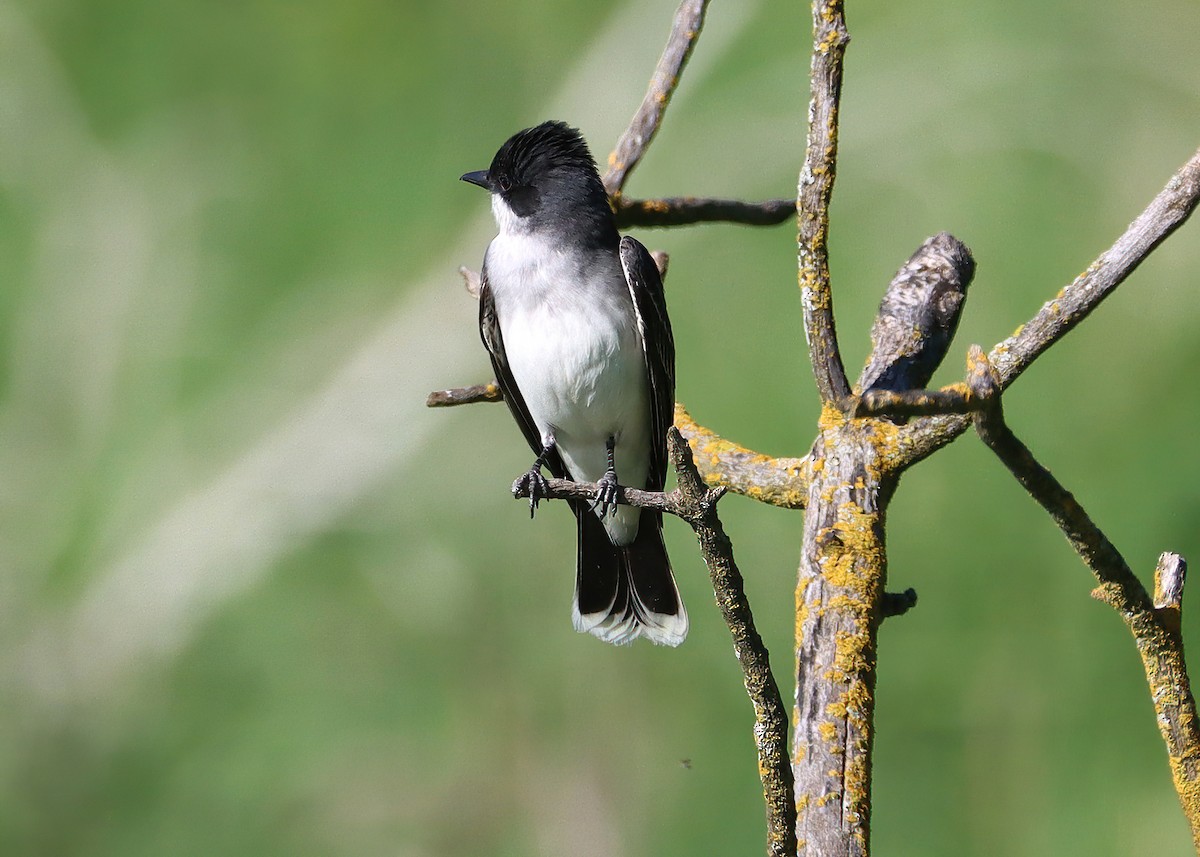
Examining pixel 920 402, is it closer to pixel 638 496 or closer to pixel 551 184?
pixel 638 496

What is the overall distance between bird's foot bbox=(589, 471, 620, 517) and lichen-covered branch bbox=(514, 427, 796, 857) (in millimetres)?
450

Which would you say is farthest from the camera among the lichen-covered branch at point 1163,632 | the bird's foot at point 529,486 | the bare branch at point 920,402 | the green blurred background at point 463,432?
the green blurred background at point 463,432

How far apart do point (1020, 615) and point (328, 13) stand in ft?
24.6

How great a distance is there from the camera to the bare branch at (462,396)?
3.91 m

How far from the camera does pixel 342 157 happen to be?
10.2 metres

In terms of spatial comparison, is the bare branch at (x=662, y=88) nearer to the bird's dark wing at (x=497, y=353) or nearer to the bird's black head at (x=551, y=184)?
the bird's black head at (x=551, y=184)

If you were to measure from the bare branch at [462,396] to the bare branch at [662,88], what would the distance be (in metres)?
0.78

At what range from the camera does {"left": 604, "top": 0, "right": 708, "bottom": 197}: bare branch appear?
425 centimetres

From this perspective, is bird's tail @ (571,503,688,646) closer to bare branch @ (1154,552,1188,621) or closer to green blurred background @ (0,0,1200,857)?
green blurred background @ (0,0,1200,857)

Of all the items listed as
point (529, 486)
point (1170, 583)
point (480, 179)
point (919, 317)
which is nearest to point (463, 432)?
point (480, 179)

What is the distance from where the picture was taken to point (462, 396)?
401 centimetres

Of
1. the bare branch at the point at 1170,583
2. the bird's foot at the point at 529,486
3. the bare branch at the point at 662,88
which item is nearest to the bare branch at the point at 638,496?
the bird's foot at the point at 529,486

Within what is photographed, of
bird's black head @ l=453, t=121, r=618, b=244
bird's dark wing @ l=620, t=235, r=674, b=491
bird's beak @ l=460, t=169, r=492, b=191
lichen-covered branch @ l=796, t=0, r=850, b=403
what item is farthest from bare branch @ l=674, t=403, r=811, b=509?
bird's beak @ l=460, t=169, r=492, b=191

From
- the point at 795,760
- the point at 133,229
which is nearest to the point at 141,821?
the point at 133,229
